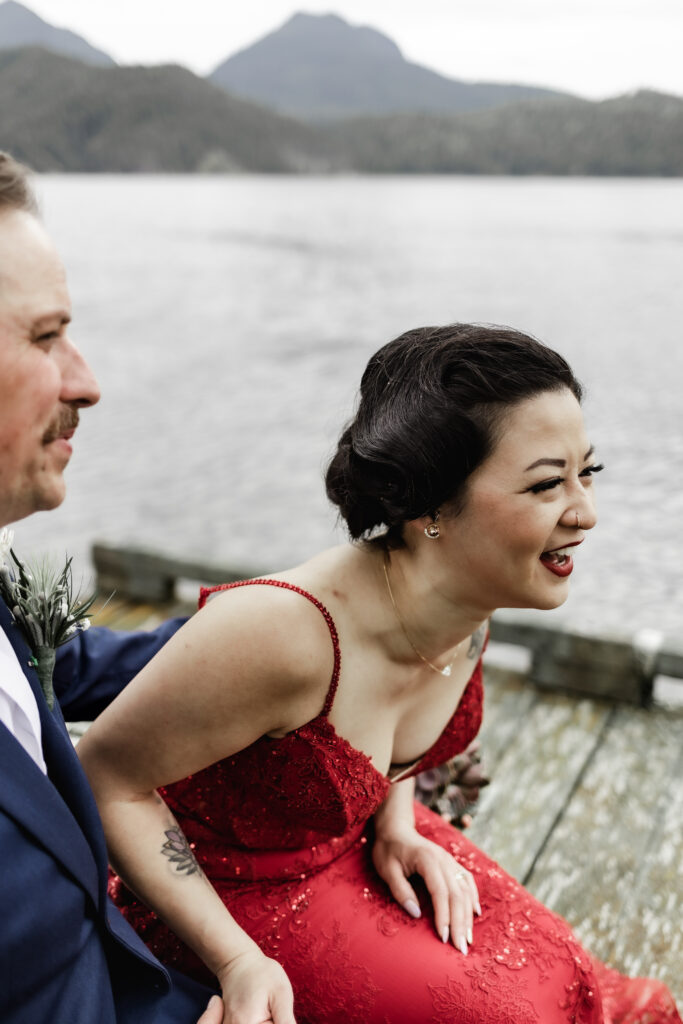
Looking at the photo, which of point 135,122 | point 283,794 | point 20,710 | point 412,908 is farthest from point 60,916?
point 135,122

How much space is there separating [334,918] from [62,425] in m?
1.17

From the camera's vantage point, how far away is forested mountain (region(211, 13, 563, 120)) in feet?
467

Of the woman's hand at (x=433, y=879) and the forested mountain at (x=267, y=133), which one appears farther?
the forested mountain at (x=267, y=133)

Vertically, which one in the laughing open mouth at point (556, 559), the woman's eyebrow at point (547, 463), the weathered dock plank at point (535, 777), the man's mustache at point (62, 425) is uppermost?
the man's mustache at point (62, 425)

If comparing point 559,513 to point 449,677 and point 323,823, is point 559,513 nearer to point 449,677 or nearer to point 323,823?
point 449,677

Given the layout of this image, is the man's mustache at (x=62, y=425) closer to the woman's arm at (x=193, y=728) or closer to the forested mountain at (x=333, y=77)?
the woman's arm at (x=193, y=728)

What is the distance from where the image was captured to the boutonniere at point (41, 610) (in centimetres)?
165

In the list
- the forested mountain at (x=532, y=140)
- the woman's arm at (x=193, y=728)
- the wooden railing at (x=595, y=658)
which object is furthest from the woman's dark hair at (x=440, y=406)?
the forested mountain at (x=532, y=140)

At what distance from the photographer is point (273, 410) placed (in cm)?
1611

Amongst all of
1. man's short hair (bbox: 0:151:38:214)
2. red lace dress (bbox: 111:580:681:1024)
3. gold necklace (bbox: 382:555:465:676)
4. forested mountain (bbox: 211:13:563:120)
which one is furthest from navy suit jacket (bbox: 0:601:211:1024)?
forested mountain (bbox: 211:13:563:120)

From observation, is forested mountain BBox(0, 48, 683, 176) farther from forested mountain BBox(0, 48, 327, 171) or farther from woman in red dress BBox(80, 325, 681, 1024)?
woman in red dress BBox(80, 325, 681, 1024)

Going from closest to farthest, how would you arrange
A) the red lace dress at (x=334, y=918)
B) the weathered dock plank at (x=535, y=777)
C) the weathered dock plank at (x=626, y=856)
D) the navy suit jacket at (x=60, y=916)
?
the navy suit jacket at (x=60, y=916)
the red lace dress at (x=334, y=918)
the weathered dock plank at (x=626, y=856)
the weathered dock plank at (x=535, y=777)

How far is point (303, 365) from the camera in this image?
20297 mm

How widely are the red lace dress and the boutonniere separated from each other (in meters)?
0.45
